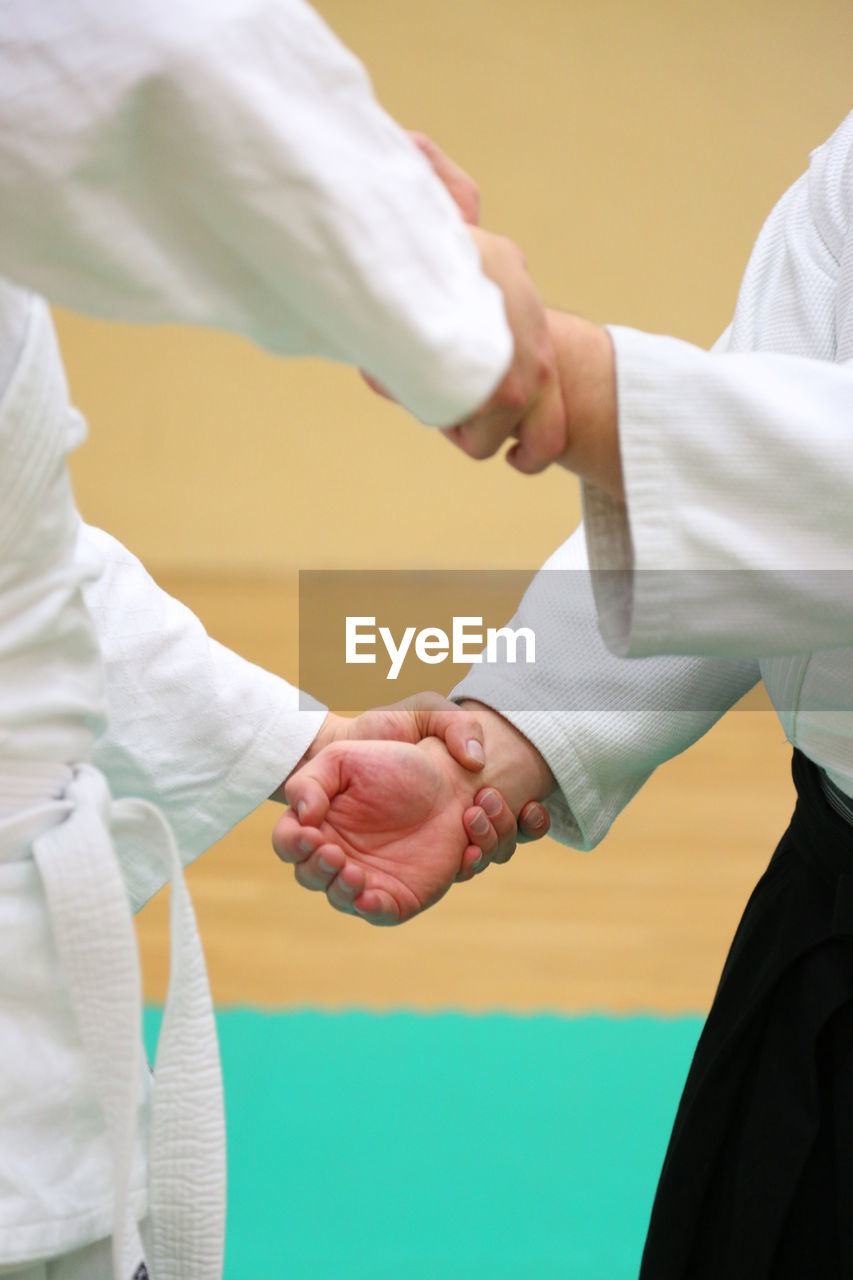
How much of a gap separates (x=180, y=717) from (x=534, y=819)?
427 millimetres

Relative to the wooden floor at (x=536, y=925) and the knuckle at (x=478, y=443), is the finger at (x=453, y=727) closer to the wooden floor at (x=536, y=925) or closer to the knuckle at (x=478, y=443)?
the knuckle at (x=478, y=443)

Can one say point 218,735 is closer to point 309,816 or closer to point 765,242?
point 309,816

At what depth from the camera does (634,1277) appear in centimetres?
191

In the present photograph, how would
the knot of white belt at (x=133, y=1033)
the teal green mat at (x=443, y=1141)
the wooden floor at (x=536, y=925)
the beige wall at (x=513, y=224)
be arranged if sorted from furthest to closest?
the beige wall at (x=513, y=224)
the wooden floor at (x=536, y=925)
the teal green mat at (x=443, y=1141)
the knot of white belt at (x=133, y=1033)

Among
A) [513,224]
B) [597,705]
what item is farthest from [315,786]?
[513,224]

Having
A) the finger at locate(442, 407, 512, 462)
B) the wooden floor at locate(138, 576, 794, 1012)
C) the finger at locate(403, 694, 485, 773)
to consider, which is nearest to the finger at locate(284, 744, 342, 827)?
the finger at locate(403, 694, 485, 773)

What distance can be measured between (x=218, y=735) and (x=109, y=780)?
0.39ft

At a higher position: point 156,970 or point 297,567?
point 156,970

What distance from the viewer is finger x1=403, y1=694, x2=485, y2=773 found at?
4.31 feet

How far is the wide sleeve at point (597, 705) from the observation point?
4.31 ft

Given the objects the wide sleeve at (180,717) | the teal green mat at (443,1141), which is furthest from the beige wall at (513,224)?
the wide sleeve at (180,717)

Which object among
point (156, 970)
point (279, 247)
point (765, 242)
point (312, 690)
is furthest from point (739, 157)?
point (279, 247)

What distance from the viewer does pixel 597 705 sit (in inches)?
52.0

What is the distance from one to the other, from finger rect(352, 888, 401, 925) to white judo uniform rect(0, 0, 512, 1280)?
0.41 metres
